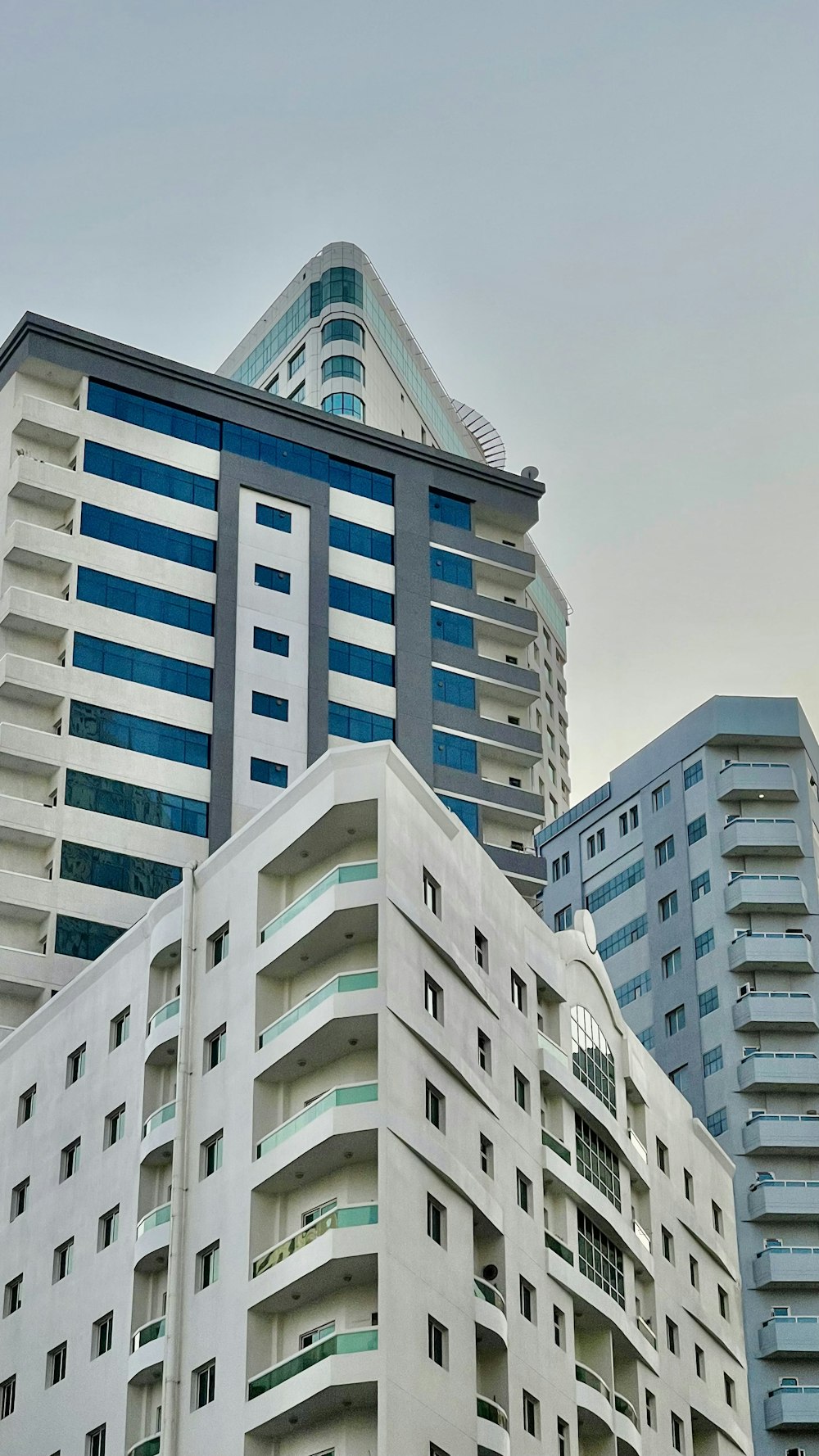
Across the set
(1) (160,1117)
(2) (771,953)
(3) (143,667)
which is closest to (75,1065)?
(1) (160,1117)

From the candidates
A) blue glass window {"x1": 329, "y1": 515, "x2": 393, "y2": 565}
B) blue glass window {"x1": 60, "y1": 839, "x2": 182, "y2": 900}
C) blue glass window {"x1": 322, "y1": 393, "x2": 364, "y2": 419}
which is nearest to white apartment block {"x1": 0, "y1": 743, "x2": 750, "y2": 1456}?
blue glass window {"x1": 60, "y1": 839, "x2": 182, "y2": 900}

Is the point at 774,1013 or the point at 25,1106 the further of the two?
the point at 774,1013

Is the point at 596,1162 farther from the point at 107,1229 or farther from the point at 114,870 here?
the point at 114,870

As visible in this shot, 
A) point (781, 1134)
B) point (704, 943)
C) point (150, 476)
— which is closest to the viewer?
point (150, 476)

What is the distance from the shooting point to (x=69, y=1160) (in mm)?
64438

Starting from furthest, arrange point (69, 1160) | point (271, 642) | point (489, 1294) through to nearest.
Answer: point (271, 642)
point (69, 1160)
point (489, 1294)

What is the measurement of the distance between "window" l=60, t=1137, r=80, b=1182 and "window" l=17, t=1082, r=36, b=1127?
3259 mm

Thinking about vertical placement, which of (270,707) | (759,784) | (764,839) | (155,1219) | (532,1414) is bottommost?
(532,1414)

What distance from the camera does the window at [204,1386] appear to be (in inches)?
2083

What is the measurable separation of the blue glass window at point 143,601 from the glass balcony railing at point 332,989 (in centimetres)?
2958

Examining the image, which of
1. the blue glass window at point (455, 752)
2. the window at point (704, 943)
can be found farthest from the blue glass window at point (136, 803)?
the window at point (704, 943)

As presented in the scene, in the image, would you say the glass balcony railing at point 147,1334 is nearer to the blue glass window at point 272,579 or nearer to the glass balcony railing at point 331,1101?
the glass balcony railing at point 331,1101

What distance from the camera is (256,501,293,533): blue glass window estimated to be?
86.4 metres

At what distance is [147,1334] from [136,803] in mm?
25540
